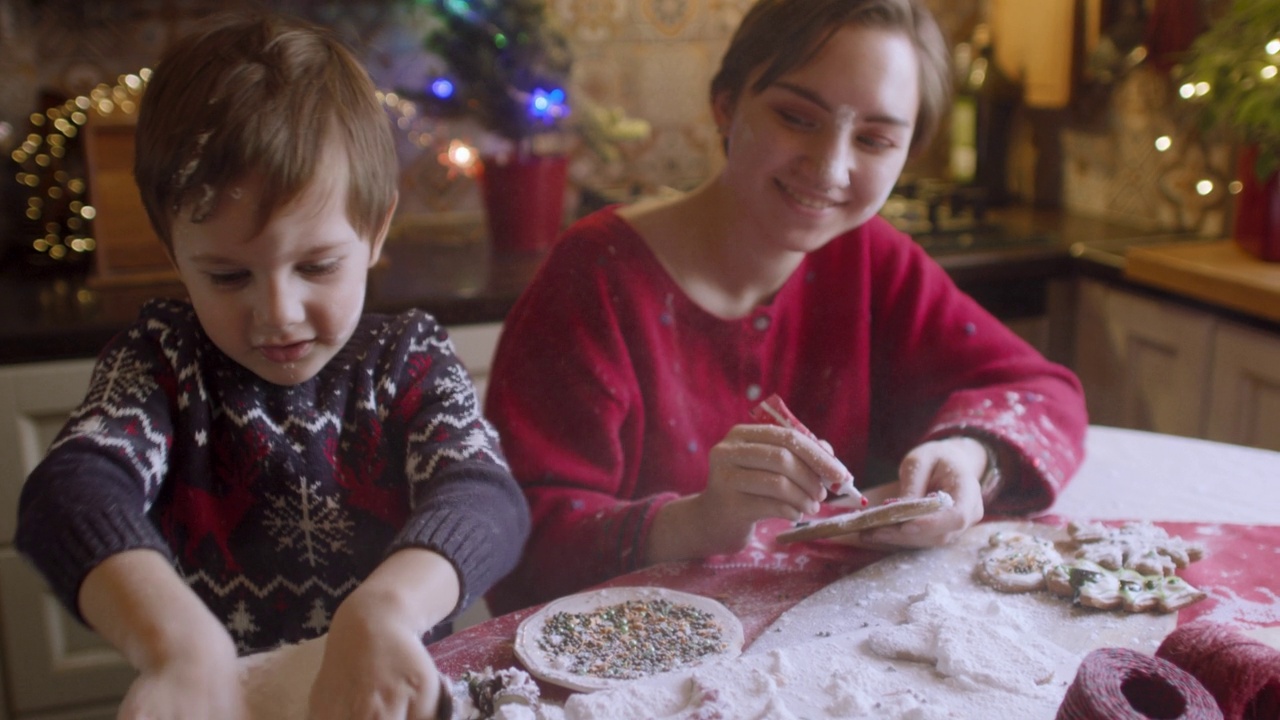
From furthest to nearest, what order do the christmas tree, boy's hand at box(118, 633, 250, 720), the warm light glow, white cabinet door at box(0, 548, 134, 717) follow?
the warm light glow
the christmas tree
white cabinet door at box(0, 548, 134, 717)
boy's hand at box(118, 633, 250, 720)

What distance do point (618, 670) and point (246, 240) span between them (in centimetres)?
32

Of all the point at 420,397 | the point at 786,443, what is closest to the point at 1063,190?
the point at 786,443

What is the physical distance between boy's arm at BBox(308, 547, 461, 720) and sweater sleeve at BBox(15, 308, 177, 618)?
0.14m

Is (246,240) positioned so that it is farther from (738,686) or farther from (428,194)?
(428,194)

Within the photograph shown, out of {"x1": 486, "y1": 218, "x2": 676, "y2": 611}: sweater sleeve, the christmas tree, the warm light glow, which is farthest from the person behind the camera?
the warm light glow

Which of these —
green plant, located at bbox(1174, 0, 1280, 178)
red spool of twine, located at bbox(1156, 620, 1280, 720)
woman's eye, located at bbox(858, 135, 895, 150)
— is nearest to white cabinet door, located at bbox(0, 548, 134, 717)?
woman's eye, located at bbox(858, 135, 895, 150)

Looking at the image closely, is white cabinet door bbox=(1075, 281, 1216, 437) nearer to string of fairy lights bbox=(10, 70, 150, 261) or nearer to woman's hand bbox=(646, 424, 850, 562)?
woman's hand bbox=(646, 424, 850, 562)

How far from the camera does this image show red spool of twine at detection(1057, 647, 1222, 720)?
1.69 feet

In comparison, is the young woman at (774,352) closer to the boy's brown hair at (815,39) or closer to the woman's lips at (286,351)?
the boy's brown hair at (815,39)

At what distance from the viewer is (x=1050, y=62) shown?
149 centimetres

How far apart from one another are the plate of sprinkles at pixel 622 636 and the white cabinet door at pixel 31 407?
901 mm

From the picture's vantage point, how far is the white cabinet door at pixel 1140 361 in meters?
1.45

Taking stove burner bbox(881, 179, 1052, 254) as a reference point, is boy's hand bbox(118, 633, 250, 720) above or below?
below

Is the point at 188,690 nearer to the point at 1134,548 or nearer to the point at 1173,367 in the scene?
the point at 1134,548
